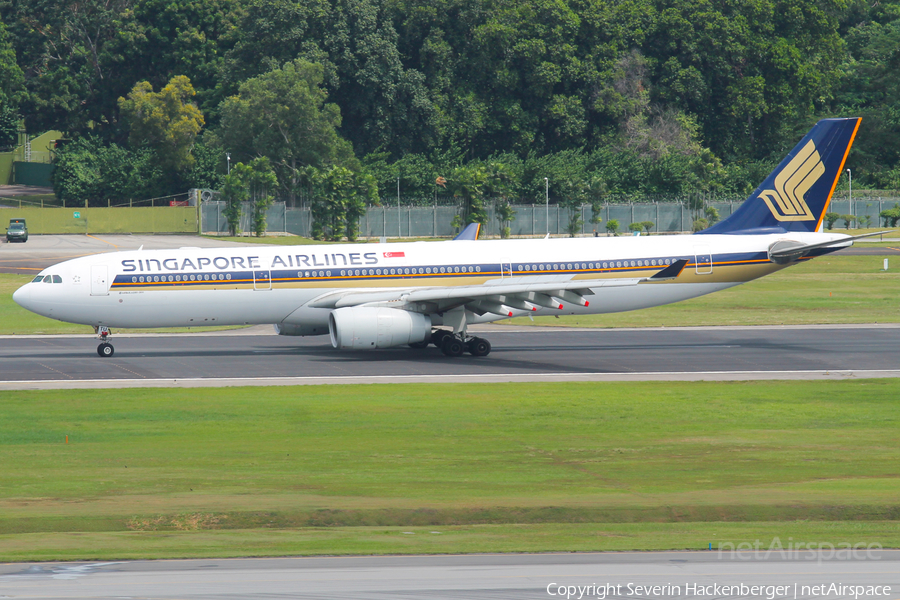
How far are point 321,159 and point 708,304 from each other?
75.1 meters

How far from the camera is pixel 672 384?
1208 inches

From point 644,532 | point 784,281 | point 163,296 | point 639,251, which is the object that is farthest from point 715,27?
point 644,532

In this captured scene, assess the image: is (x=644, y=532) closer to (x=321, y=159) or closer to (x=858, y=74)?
(x=321, y=159)

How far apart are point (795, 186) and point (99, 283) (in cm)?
2754

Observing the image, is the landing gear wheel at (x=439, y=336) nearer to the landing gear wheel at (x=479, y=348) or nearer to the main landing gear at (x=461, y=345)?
the main landing gear at (x=461, y=345)

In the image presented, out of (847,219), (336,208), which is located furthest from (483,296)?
(847,219)

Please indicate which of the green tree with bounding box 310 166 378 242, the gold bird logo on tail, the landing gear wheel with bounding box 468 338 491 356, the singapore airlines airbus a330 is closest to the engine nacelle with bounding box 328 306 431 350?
the singapore airlines airbus a330

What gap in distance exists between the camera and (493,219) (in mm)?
115625

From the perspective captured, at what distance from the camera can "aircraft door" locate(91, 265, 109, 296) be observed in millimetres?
36188

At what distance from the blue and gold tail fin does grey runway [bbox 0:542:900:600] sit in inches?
1149

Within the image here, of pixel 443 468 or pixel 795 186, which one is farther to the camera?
pixel 795 186
